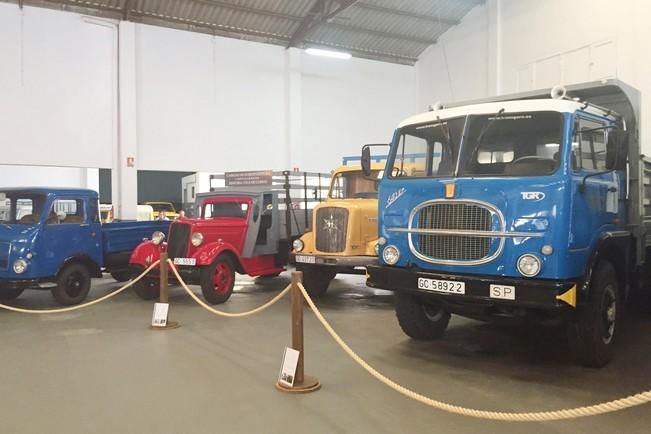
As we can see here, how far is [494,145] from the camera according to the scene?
15.2ft

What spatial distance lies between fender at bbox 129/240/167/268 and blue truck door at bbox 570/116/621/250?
5.77m

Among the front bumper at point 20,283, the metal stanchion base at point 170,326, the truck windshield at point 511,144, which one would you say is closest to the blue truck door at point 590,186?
the truck windshield at point 511,144

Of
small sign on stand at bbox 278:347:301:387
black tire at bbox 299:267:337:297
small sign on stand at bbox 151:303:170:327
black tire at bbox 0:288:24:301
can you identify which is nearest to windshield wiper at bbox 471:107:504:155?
small sign on stand at bbox 278:347:301:387

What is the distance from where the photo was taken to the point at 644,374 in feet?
14.3

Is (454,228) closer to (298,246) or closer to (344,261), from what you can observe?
(344,261)

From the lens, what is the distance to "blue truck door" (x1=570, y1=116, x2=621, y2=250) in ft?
13.5

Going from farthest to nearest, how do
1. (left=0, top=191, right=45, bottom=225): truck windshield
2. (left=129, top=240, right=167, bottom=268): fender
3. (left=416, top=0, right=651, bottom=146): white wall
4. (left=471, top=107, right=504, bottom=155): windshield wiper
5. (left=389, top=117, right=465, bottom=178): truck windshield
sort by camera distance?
(left=416, top=0, right=651, bottom=146): white wall
(left=129, top=240, right=167, bottom=268): fender
(left=0, top=191, right=45, bottom=225): truck windshield
(left=389, top=117, right=465, bottom=178): truck windshield
(left=471, top=107, right=504, bottom=155): windshield wiper

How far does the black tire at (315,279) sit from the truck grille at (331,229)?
60 cm

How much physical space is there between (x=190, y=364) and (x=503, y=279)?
2824 mm

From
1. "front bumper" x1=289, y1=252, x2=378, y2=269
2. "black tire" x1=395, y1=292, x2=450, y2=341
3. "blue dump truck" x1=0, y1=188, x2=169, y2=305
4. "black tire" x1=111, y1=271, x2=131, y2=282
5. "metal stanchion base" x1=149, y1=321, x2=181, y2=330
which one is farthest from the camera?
"black tire" x1=111, y1=271, x2=131, y2=282

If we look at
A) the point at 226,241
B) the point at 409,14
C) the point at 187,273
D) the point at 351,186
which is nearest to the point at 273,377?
the point at 187,273

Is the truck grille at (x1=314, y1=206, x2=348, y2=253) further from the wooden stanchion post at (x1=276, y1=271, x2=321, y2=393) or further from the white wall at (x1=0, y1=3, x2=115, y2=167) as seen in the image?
the white wall at (x1=0, y1=3, x2=115, y2=167)

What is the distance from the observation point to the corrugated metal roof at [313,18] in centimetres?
1343

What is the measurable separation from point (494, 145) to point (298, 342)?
2.40m
